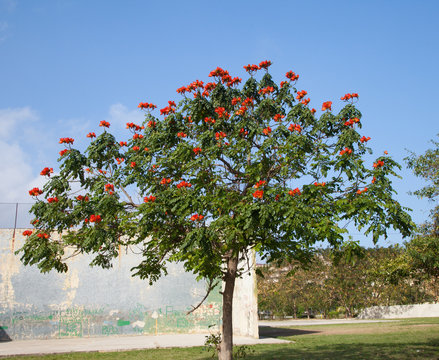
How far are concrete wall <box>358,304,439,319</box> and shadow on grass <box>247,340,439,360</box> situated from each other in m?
26.1

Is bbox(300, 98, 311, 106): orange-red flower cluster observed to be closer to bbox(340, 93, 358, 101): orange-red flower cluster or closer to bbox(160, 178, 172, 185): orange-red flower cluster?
bbox(340, 93, 358, 101): orange-red flower cluster

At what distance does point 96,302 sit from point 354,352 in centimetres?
1333

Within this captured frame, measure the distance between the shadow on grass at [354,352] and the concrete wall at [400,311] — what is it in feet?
85.5

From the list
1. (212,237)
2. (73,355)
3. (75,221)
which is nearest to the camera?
(212,237)

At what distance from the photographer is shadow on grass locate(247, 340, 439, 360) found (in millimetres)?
12154

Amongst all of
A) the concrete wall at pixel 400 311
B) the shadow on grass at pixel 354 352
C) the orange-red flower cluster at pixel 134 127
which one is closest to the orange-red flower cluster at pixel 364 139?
the orange-red flower cluster at pixel 134 127

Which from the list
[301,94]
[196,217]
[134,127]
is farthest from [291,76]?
[196,217]

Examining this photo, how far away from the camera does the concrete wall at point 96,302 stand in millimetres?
20594

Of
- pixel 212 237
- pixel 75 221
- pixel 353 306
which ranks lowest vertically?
pixel 353 306

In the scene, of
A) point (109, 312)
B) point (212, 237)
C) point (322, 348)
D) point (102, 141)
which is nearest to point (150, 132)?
point (102, 141)

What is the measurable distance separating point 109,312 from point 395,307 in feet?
97.8

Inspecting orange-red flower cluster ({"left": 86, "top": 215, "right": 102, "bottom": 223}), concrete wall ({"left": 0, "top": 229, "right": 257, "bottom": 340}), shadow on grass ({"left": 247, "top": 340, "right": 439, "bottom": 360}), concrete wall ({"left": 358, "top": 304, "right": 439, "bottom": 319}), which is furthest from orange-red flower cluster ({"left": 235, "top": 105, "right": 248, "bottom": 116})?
concrete wall ({"left": 358, "top": 304, "right": 439, "bottom": 319})

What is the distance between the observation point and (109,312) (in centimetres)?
2139

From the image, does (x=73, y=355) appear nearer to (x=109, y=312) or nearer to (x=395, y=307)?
(x=109, y=312)
